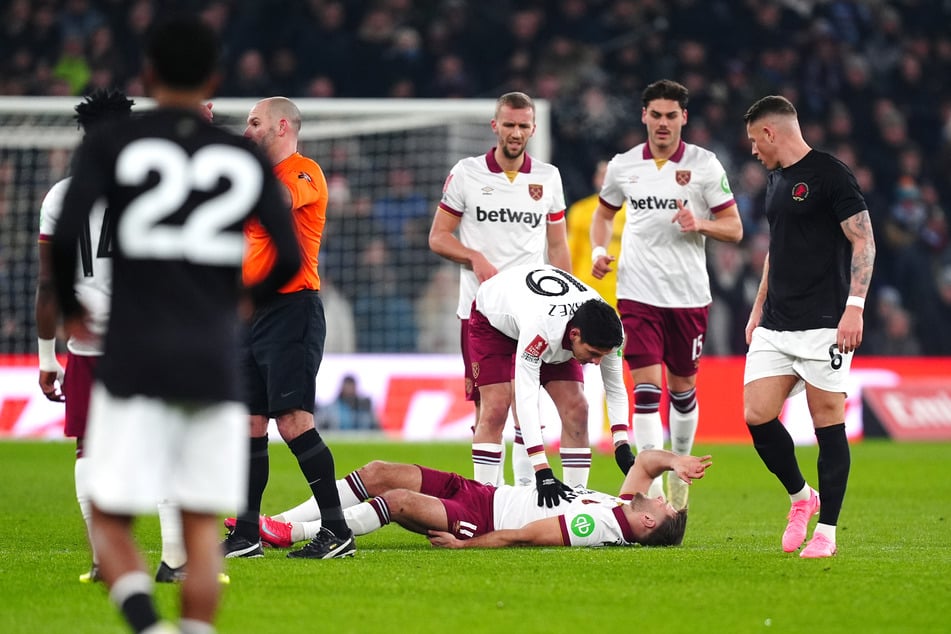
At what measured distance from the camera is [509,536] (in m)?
7.68

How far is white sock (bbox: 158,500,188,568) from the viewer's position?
20.1ft

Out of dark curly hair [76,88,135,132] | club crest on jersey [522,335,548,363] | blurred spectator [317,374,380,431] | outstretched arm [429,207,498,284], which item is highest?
dark curly hair [76,88,135,132]

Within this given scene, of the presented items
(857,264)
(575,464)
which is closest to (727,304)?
(575,464)

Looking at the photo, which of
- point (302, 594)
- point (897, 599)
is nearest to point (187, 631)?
point (302, 594)

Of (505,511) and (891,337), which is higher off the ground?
(891,337)

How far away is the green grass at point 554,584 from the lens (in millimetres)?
5293

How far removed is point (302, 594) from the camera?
5.89 m

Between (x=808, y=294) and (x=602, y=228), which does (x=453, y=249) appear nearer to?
(x=602, y=228)

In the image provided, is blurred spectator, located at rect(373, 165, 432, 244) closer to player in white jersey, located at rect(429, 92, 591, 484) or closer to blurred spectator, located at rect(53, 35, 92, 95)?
blurred spectator, located at rect(53, 35, 92, 95)

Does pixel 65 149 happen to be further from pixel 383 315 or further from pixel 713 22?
pixel 713 22

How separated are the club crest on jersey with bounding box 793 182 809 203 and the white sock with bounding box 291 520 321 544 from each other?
3122mm

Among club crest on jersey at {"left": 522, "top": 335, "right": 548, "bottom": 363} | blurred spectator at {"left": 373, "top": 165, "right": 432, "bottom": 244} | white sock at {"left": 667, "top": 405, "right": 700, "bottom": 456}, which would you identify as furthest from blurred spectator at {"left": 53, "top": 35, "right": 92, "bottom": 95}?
club crest on jersey at {"left": 522, "top": 335, "right": 548, "bottom": 363}

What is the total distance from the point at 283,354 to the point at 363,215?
11541 millimetres

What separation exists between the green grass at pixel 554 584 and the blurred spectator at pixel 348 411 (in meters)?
6.75
